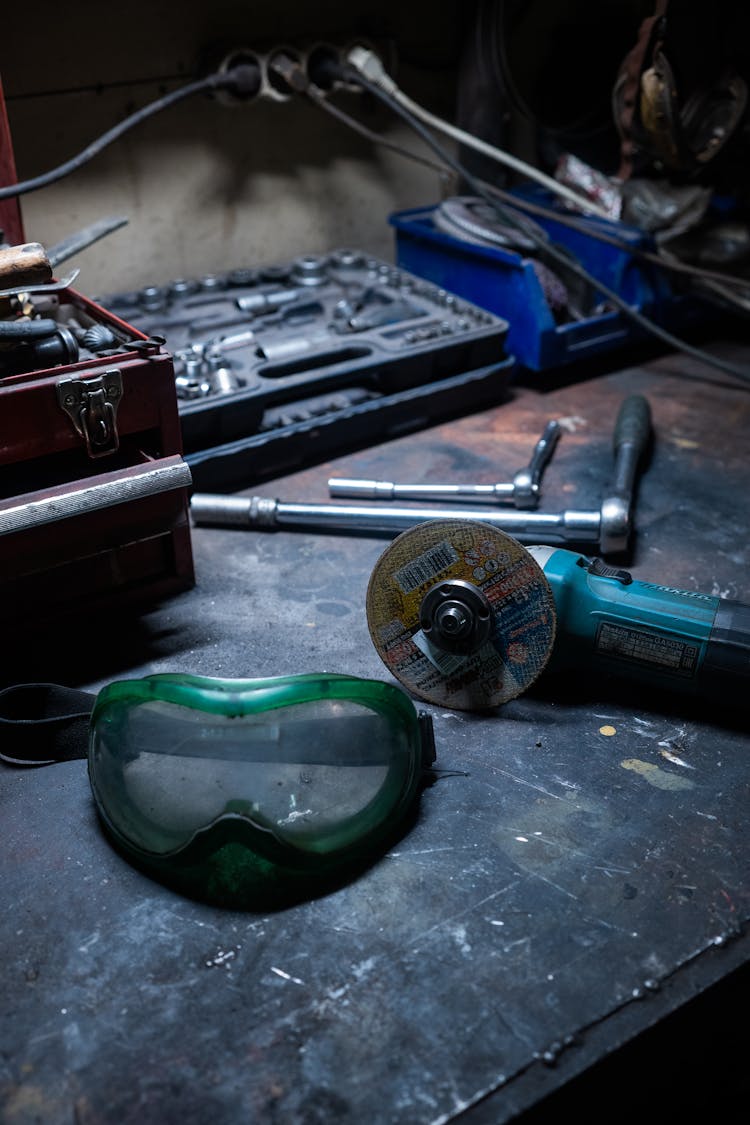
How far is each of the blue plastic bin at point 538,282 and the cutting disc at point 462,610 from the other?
37.0 inches

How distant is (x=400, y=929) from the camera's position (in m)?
0.86

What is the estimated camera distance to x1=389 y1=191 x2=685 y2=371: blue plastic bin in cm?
185

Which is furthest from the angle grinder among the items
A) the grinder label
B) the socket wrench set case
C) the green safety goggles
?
the socket wrench set case

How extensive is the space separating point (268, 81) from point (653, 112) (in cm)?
77

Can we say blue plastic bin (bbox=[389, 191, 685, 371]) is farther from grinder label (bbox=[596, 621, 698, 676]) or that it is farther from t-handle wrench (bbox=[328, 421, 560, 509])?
grinder label (bbox=[596, 621, 698, 676])

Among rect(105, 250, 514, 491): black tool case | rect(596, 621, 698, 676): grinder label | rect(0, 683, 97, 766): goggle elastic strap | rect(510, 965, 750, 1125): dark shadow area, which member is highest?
rect(105, 250, 514, 491): black tool case

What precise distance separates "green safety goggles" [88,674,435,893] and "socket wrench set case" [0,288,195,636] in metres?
0.25

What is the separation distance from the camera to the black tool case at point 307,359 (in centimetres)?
157

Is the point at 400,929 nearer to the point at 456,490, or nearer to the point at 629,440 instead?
the point at 456,490

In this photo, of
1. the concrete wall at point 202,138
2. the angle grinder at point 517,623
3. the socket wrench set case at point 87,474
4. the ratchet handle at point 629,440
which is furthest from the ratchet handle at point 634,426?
the concrete wall at point 202,138

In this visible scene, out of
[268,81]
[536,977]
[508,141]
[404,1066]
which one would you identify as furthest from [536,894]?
[508,141]

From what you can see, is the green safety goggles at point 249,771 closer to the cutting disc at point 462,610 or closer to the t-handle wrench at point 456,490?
the cutting disc at point 462,610

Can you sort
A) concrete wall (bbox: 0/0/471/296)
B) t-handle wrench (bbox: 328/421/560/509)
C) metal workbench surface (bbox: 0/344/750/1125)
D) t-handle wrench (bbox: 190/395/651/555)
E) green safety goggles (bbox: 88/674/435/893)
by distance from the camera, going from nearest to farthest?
metal workbench surface (bbox: 0/344/750/1125), green safety goggles (bbox: 88/674/435/893), t-handle wrench (bbox: 190/395/651/555), t-handle wrench (bbox: 328/421/560/509), concrete wall (bbox: 0/0/471/296)

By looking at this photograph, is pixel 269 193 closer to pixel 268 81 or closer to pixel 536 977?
pixel 268 81
